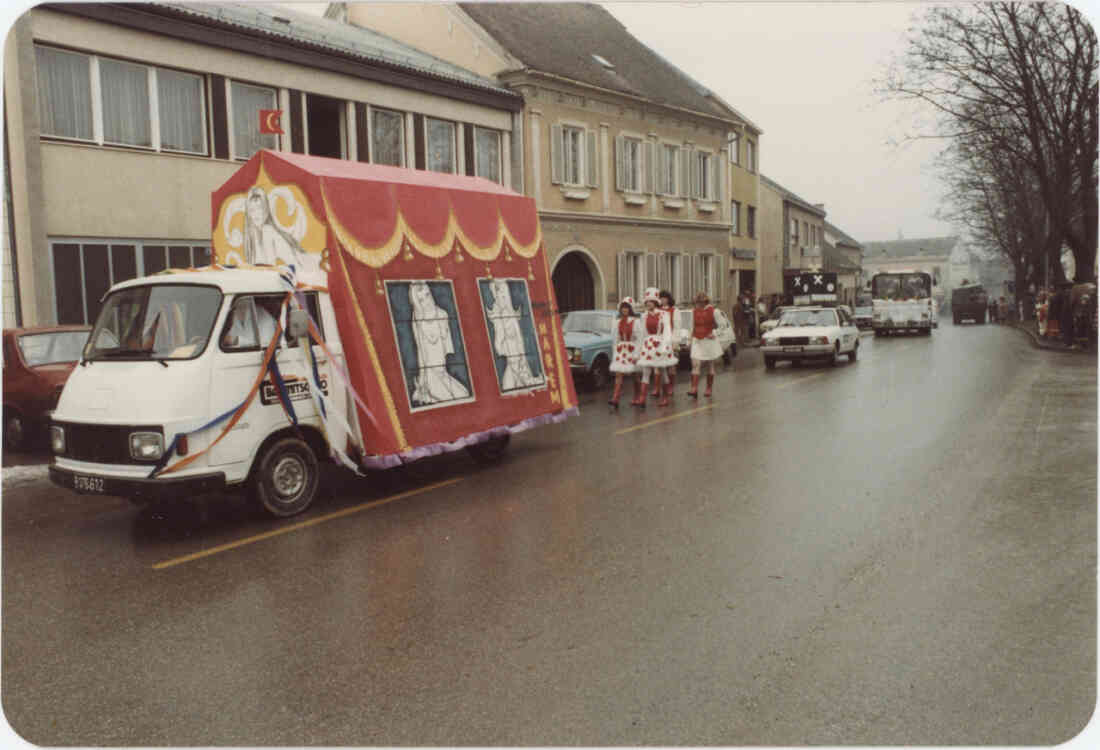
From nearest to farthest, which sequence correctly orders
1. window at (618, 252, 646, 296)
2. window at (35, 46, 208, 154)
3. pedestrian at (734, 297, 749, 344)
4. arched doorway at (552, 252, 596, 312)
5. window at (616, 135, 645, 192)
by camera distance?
1. window at (35, 46, 208, 154)
2. arched doorway at (552, 252, 596, 312)
3. window at (616, 135, 645, 192)
4. window at (618, 252, 646, 296)
5. pedestrian at (734, 297, 749, 344)

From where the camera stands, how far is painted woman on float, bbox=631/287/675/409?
15266 mm

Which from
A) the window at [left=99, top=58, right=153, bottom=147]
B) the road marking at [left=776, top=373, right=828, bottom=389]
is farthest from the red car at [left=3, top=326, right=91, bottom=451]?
the road marking at [left=776, top=373, right=828, bottom=389]

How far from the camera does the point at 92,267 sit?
15.8m

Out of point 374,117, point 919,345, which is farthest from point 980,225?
point 374,117

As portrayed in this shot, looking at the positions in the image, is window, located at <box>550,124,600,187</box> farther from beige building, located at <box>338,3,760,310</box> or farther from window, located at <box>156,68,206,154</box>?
window, located at <box>156,68,206,154</box>

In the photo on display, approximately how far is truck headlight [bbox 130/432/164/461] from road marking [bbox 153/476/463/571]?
0.81 m

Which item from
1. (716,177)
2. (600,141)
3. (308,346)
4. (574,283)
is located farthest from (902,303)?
(308,346)

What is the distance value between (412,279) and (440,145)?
51.2 feet

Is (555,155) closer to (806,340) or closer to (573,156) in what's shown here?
(573,156)

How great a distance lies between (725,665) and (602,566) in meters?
1.74

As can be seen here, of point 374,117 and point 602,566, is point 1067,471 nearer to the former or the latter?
point 602,566

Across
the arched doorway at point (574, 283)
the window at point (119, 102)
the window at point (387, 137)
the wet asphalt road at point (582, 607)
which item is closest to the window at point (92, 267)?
the window at point (119, 102)

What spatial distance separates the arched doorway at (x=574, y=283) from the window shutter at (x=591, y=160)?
7.77 ft

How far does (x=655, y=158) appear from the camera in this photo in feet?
103
